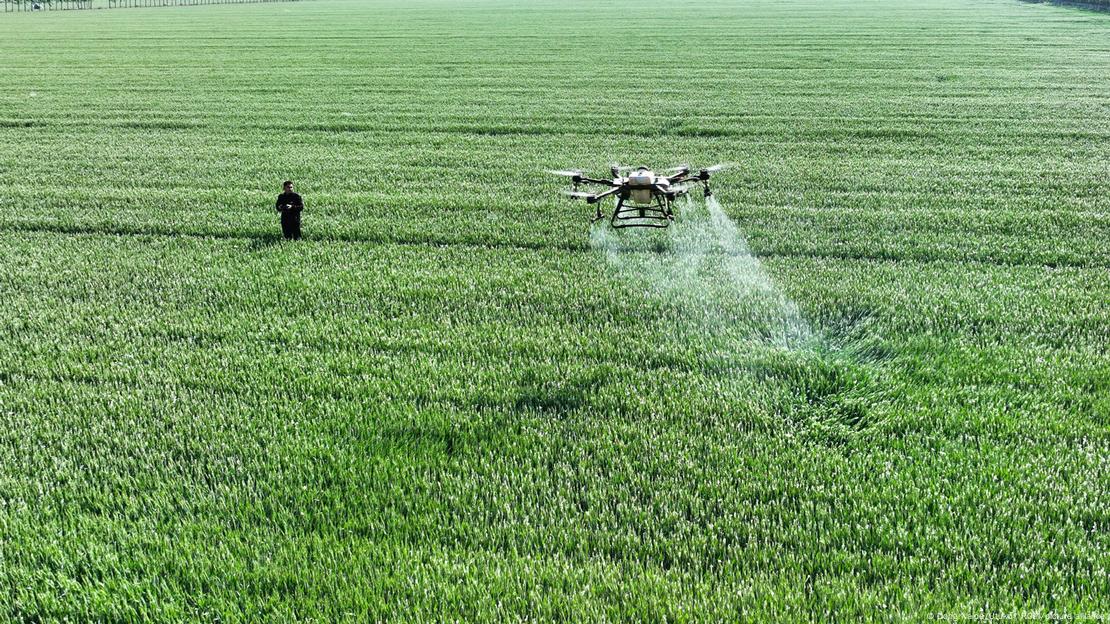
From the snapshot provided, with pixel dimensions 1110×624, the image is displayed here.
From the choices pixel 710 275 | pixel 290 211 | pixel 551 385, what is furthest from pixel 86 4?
pixel 551 385

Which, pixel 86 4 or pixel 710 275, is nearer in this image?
pixel 710 275

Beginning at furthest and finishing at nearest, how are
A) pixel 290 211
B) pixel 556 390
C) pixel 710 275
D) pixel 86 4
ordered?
1. pixel 86 4
2. pixel 290 211
3. pixel 710 275
4. pixel 556 390

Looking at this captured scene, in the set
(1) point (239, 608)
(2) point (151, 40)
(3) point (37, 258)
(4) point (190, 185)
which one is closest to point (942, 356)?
(1) point (239, 608)

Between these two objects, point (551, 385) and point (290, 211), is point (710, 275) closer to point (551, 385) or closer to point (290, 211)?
point (551, 385)

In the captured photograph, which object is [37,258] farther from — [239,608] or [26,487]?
[239,608]

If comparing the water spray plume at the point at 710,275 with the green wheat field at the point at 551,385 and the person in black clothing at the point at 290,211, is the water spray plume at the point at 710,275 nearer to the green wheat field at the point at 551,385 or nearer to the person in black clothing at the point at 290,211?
the green wheat field at the point at 551,385

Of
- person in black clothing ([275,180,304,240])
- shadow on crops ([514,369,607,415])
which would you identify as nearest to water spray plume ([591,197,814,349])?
shadow on crops ([514,369,607,415])

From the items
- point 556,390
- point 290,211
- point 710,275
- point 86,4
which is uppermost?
point 86,4

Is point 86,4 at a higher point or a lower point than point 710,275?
higher
